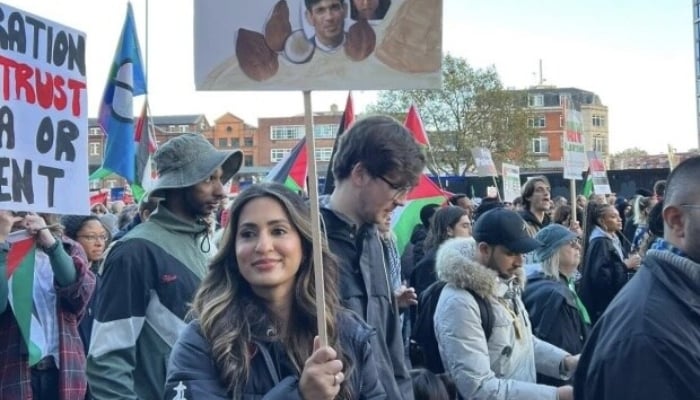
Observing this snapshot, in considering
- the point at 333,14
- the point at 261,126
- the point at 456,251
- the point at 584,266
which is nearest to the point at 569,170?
the point at 584,266

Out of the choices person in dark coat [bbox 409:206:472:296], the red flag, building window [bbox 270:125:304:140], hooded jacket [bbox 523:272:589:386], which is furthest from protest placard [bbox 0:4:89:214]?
building window [bbox 270:125:304:140]

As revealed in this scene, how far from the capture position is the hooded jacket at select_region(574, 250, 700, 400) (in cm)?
251

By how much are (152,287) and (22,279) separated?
1056 mm

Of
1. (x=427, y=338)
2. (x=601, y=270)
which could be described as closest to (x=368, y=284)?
(x=427, y=338)

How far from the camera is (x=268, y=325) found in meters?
2.65

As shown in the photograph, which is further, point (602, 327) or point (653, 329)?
point (602, 327)

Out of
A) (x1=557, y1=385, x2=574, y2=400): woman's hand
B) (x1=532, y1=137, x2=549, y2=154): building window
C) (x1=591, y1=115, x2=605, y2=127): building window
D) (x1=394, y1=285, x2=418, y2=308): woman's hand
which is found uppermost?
(x1=591, y1=115, x2=605, y2=127): building window

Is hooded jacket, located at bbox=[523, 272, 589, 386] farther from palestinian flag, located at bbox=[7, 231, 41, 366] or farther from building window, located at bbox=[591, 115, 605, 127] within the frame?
building window, located at bbox=[591, 115, 605, 127]

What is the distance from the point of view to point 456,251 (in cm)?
440

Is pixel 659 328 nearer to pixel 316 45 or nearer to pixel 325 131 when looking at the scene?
pixel 316 45

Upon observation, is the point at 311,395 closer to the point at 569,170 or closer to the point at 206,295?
the point at 206,295

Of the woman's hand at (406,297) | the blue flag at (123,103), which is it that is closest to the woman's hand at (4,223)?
the woman's hand at (406,297)

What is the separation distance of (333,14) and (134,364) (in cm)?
169

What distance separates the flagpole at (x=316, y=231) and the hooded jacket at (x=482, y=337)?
1.50m
